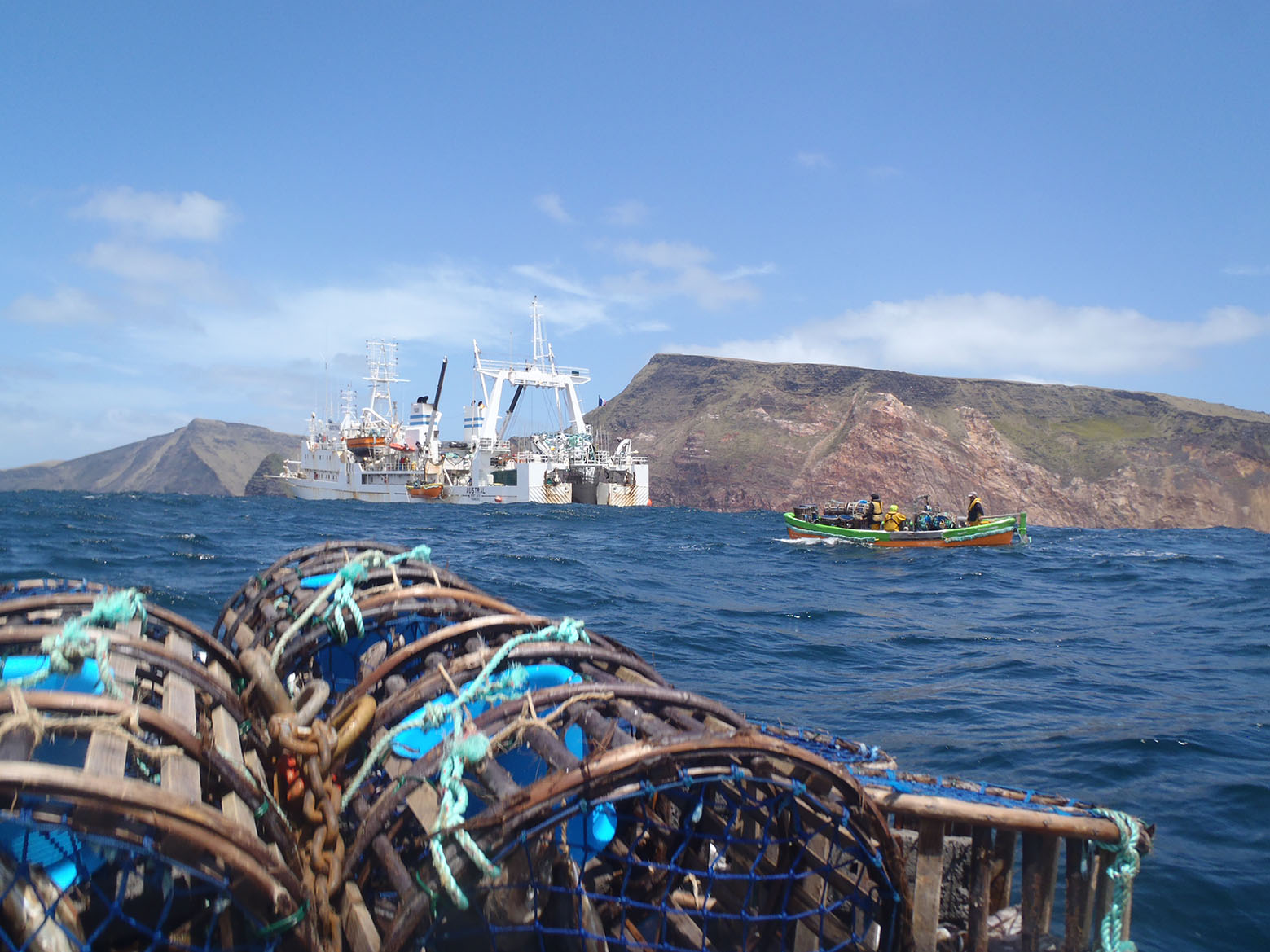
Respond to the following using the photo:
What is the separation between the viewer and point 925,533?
3138cm

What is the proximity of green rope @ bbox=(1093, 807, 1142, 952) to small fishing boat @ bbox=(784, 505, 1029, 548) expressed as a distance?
28.8 meters

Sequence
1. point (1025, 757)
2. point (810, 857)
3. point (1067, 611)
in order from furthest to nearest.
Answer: point (1067, 611), point (1025, 757), point (810, 857)

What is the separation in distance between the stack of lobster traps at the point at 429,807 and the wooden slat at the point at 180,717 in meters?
0.01

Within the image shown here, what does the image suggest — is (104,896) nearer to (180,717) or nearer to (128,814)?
(128,814)

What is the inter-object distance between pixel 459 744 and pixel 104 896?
42.4 inches

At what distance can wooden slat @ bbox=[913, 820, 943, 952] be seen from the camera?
135 inches

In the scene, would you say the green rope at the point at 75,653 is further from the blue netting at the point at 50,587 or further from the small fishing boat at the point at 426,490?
the small fishing boat at the point at 426,490

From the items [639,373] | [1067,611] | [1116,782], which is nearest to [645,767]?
[1116,782]

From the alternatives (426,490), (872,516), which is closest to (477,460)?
(426,490)

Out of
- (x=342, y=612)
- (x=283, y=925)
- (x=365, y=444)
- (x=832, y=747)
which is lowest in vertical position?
(x=832, y=747)

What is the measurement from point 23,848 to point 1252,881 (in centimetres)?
674

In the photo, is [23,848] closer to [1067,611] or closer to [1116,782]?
[1116,782]

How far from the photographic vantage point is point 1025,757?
24.1 feet

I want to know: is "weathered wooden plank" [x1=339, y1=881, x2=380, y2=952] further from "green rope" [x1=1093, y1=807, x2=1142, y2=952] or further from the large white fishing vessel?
the large white fishing vessel
